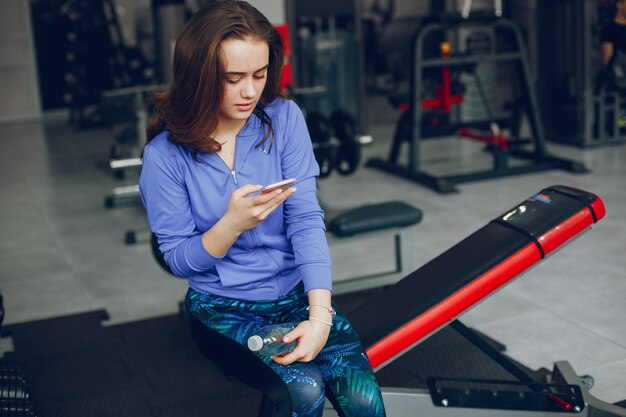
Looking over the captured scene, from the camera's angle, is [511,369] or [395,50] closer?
[511,369]

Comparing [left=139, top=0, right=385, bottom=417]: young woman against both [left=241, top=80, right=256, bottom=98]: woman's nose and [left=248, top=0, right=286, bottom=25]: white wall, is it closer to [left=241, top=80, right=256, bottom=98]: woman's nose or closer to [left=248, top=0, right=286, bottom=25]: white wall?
[left=241, top=80, right=256, bottom=98]: woman's nose

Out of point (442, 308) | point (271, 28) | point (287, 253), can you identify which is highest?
point (271, 28)

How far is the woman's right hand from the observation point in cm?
148

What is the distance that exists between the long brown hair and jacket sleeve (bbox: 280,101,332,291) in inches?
2.4

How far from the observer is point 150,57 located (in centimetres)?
809

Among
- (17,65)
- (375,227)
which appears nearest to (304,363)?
(375,227)

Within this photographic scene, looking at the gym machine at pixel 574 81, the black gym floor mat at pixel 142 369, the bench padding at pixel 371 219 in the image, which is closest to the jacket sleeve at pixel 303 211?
the black gym floor mat at pixel 142 369

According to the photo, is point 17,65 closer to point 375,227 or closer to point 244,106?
point 375,227

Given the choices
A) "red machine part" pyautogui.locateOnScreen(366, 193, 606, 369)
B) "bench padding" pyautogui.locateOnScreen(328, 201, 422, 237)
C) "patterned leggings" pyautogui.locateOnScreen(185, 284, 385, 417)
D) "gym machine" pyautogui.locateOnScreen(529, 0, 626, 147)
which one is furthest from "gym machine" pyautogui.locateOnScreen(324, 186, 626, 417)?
"gym machine" pyautogui.locateOnScreen(529, 0, 626, 147)

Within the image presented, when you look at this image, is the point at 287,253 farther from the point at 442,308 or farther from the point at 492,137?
the point at 492,137

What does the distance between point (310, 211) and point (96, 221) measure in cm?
304

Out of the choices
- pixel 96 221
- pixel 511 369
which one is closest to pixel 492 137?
pixel 96 221

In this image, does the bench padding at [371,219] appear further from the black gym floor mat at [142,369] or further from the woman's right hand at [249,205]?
the woman's right hand at [249,205]

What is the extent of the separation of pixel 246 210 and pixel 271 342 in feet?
0.80
